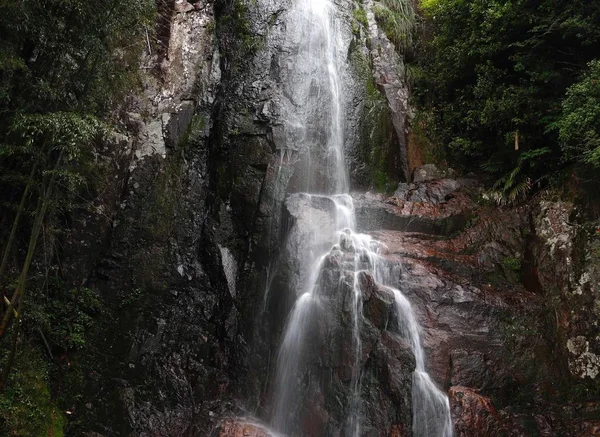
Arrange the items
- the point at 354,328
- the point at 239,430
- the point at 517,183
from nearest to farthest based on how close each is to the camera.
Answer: the point at 239,430 → the point at 354,328 → the point at 517,183

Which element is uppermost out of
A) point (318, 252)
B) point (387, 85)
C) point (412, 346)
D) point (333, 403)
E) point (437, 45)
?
point (437, 45)

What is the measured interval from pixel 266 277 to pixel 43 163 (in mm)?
4884

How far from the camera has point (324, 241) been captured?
33.3 feet

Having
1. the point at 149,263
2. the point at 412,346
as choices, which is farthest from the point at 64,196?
the point at 412,346

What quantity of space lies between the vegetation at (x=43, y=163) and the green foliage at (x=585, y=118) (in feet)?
28.2

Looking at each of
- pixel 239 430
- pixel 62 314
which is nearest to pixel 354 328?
pixel 239 430

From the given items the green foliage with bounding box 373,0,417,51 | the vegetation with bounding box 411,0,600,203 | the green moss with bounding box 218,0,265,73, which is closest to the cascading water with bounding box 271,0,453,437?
the green moss with bounding box 218,0,265,73

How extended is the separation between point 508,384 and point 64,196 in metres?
9.20

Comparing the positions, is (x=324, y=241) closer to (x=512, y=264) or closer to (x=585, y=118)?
(x=512, y=264)

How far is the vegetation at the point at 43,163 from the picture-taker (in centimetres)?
671

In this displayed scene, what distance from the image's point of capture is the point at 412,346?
8.48m

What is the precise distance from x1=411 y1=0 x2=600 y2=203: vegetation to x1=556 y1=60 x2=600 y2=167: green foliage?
2 cm

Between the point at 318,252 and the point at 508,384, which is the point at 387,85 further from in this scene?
the point at 508,384

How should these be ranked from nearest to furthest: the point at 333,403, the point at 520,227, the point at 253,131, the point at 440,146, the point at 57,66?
the point at 57,66 → the point at 333,403 → the point at 520,227 → the point at 253,131 → the point at 440,146
